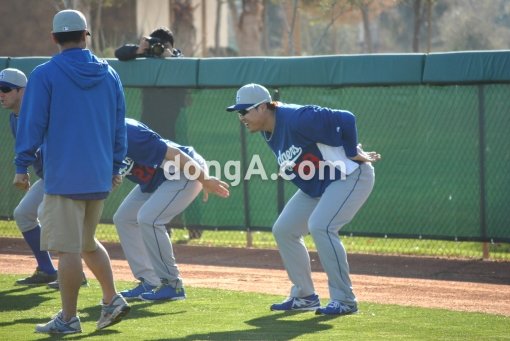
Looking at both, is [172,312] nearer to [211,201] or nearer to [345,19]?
[211,201]

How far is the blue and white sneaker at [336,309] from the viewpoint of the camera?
7.88 meters

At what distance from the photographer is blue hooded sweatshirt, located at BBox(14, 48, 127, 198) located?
6637 millimetres

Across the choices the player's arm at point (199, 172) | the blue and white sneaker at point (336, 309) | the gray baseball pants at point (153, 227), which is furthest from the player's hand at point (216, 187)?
the blue and white sneaker at point (336, 309)

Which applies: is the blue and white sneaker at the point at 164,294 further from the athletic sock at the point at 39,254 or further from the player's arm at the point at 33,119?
the player's arm at the point at 33,119

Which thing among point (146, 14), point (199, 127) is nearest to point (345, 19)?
point (146, 14)

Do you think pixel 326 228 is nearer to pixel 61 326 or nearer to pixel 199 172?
pixel 199 172

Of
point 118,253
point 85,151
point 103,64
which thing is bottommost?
point 118,253

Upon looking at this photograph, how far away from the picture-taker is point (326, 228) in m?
7.80

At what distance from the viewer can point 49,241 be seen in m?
6.77

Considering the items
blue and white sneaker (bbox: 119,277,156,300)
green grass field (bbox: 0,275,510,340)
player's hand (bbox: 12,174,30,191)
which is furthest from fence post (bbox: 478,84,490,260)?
player's hand (bbox: 12,174,30,191)

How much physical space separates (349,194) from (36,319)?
8.01ft

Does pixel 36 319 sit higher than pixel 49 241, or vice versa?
pixel 49 241

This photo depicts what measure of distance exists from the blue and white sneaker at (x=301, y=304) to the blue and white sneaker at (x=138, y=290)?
126 cm

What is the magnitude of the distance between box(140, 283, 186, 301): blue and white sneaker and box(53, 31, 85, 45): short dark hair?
2.68 meters
